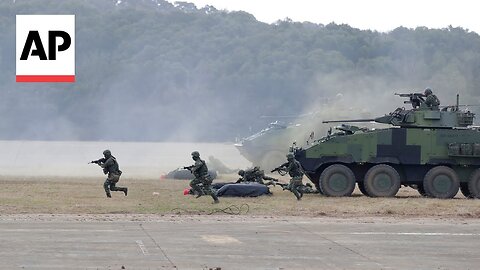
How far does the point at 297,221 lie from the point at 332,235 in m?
2.52

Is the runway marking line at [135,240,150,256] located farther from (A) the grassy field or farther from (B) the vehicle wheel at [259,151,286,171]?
(B) the vehicle wheel at [259,151,286,171]

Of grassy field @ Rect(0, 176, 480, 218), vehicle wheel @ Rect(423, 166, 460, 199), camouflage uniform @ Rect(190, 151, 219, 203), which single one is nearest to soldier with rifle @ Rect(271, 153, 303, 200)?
grassy field @ Rect(0, 176, 480, 218)

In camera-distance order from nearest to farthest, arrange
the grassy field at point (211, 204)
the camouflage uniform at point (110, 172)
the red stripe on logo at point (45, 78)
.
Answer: the grassy field at point (211, 204)
the camouflage uniform at point (110, 172)
the red stripe on logo at point (45, 78)

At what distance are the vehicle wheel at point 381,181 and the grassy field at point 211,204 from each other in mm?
275

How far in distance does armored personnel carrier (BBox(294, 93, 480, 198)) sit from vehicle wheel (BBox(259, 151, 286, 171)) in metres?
14.8

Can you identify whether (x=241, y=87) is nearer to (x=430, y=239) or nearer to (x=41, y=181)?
(x=41, y=181)

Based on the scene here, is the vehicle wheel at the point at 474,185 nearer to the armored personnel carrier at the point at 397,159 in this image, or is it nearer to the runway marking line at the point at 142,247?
the armored personnel carrier at the point at 397,159

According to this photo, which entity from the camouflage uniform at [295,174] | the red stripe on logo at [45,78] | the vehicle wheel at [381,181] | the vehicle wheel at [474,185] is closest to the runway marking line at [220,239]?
the camouflage uniform at [295,174]

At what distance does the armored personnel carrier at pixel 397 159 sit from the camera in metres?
28.6

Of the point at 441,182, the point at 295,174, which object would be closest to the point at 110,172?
the point at 295,174

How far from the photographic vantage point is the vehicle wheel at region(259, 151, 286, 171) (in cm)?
4391

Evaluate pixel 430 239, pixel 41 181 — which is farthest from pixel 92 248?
pixel 41 181

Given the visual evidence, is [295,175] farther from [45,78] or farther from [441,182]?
[45,78]

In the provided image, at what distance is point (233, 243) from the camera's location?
59.7 feet
